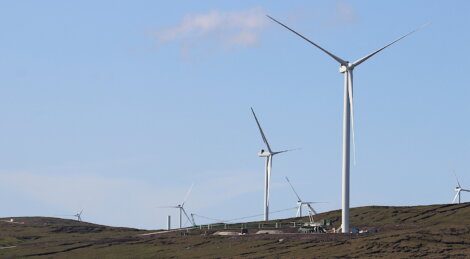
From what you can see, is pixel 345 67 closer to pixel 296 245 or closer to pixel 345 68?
pixel 345 68

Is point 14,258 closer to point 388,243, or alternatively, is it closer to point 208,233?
point 208,233

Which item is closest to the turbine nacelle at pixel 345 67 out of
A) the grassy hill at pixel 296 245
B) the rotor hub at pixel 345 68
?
the rotor hub at pixel 345 68

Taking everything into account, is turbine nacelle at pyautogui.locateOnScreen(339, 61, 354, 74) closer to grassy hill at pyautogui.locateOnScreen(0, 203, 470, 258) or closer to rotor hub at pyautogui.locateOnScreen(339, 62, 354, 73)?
rotor hub at pyautogui.locateOnScreen(339, 62, 354, 73)

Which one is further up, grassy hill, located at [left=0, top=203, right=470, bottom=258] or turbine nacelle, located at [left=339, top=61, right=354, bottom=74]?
turbine nacelle, located at [left=339, top=61, right=354, bottom=74]

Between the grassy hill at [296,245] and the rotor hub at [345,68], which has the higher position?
the rotor hub at [345,68]

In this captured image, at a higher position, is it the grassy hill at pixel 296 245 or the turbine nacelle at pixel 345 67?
the turbine nacelle at pixel 345 67

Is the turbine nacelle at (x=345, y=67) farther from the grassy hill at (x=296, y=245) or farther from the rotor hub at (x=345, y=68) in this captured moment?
the grassy hill at (x=296, y=245)

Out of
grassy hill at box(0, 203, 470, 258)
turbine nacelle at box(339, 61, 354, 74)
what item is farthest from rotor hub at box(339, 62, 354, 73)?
grassy hill at box(0, 203, 470, 258)

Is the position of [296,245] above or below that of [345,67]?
below

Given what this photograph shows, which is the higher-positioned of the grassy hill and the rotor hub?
the rotor hub

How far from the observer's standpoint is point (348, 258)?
13312 cm

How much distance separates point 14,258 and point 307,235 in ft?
175

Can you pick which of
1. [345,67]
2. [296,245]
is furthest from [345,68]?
[296,245]

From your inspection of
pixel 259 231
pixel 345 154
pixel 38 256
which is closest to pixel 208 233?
pixel 259 231
